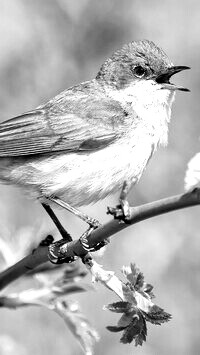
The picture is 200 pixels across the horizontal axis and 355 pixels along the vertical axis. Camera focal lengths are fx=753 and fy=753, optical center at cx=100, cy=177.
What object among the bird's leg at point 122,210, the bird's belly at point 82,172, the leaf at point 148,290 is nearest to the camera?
the bird's leg at point 122,210

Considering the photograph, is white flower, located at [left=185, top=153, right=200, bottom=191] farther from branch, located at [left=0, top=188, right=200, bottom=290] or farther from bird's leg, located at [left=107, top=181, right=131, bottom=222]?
bird's leg, located at [left=107, top=181, right=131, bottom=222]

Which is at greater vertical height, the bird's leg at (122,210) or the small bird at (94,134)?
the bird's leg at (122,210)

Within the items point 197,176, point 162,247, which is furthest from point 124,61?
point 197,176

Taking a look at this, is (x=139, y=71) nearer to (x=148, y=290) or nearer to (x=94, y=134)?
(x=94, y=134)

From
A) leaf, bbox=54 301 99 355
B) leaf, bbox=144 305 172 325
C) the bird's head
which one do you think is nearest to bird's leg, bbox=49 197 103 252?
leaf, bbox=54 301 99 355

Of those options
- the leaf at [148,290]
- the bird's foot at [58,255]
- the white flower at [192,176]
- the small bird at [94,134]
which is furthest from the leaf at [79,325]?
the small bird at [94,134]

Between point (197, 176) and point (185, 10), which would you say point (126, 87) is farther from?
point (197, 176)

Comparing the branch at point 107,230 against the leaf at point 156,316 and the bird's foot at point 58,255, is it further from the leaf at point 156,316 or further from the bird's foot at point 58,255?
the leaf at point 156,316
